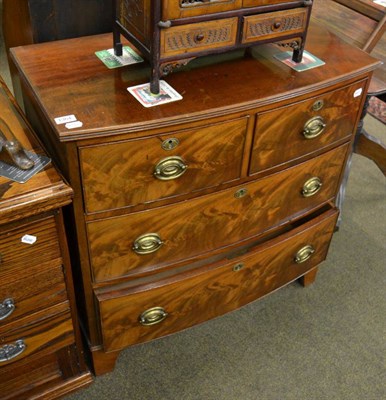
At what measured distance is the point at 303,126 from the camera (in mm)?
1394

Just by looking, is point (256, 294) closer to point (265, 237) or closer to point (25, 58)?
point (265, 237)

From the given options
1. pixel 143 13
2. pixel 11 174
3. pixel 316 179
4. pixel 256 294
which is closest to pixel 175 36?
pixel 143 13

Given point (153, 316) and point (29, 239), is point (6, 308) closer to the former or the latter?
point (29, 239)

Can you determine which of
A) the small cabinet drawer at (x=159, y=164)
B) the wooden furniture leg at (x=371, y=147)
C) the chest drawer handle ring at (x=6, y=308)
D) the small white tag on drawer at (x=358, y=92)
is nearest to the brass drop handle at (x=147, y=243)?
the small cabinet drawer at (x=159, y=164)

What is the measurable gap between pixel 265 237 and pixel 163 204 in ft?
1.66

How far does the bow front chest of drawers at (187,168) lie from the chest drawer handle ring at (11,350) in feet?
0.67

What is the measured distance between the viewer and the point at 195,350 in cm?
176

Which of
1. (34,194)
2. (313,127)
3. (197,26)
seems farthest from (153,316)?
(197,26)

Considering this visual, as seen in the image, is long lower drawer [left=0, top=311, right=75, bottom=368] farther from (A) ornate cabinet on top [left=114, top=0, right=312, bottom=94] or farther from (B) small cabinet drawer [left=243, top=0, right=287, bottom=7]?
(B) small cabinet drawer [left=243, top=0, right=287, bottom=7]

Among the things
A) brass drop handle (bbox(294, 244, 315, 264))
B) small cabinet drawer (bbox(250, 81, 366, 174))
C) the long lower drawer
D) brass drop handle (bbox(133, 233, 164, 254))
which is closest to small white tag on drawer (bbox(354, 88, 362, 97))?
small cabinet drawer (bbox(250, 81, 366, 174))

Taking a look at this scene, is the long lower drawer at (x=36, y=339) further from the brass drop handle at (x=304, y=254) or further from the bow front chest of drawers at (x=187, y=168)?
the brass drop handle at (x=304, y=254)

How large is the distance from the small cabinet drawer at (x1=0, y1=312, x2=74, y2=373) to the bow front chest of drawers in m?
0.09

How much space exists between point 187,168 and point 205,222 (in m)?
0.21

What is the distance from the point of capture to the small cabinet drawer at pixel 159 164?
3.79ft
